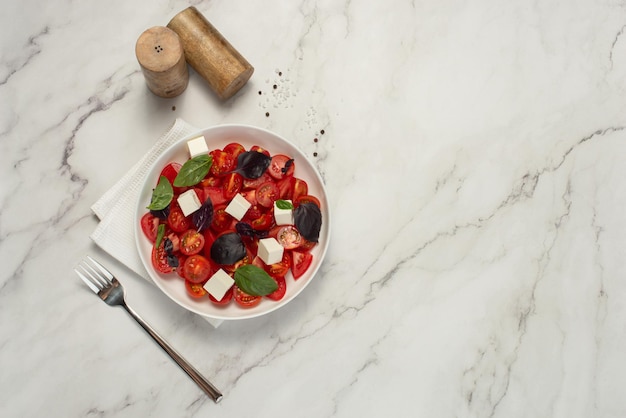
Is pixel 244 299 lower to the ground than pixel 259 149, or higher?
lower

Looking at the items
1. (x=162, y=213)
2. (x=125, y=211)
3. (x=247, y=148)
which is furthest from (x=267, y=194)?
(x=125, y=211)

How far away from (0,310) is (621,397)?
66.1 inches

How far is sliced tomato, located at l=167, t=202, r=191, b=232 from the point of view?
4.54 feet

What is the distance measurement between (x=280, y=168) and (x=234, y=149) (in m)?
0.12

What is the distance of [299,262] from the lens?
143 cm

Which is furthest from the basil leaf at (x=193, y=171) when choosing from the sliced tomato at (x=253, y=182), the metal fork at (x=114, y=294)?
the metal fork at (x=114, y=294)

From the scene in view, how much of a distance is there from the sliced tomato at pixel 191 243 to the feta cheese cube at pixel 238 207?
94 millimetres

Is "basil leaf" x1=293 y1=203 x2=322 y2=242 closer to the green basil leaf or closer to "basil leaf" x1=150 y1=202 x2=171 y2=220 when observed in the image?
the green basil leaf

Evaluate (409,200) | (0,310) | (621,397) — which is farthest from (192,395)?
(621,397)

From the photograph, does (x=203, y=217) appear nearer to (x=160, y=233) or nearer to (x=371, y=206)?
(x=160, y=233)

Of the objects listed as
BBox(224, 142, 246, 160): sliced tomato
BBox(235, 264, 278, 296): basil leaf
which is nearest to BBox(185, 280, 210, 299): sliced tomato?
BBox(235, 264, 278, 296): basil leaf

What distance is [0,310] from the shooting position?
147cm

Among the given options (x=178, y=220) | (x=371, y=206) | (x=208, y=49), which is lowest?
(x=371, y=206)

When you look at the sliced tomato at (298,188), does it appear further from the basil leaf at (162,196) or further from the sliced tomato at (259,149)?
the basil leaf at (162,196)
